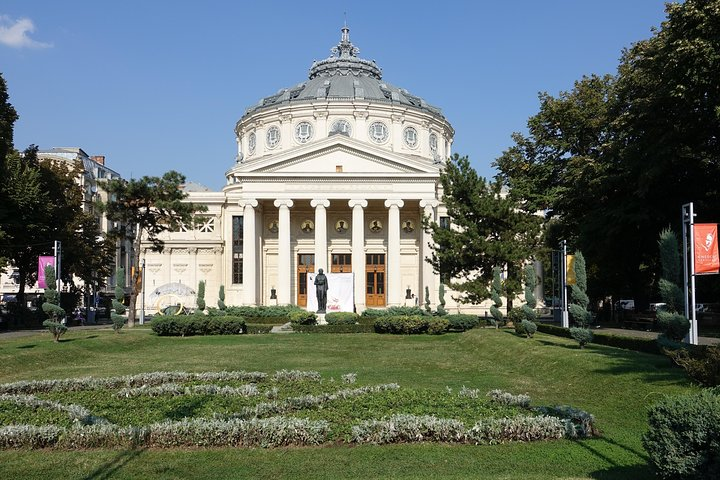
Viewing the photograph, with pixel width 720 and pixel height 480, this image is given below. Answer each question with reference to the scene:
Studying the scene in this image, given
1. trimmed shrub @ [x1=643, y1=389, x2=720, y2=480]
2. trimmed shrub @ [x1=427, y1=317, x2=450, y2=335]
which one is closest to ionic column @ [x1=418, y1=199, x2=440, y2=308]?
trimmed shrub @ [x1=427, y1=317, x2=450, y2=335]

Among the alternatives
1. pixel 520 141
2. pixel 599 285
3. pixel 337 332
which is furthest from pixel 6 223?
pixel 599 285

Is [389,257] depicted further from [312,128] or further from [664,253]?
[664,253]

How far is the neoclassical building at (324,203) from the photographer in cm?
6081

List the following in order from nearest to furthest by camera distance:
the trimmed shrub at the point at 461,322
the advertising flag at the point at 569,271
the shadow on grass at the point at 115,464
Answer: the shadow on grass at the point at 115,464, the advertising flag at the point at 569,271, the trimmed shrub at the point at 461,322

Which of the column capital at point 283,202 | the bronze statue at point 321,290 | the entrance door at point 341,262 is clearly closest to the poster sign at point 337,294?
the bronze statue at point 321,290

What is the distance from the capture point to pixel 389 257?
199 ft

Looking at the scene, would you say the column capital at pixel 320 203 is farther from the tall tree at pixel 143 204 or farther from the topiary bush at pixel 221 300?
the tall tree at pixel 143 204

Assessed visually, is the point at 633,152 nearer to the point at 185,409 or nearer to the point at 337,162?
the point at 185,409

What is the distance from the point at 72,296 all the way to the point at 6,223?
42.7ft

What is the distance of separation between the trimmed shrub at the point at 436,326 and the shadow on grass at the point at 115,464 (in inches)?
1131

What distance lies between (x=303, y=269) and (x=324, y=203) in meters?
9.19

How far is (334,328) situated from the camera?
1555 inches

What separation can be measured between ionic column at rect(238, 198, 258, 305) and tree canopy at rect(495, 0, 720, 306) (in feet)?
76.7

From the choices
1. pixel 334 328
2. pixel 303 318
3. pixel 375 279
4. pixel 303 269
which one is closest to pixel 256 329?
pixel 303 318
